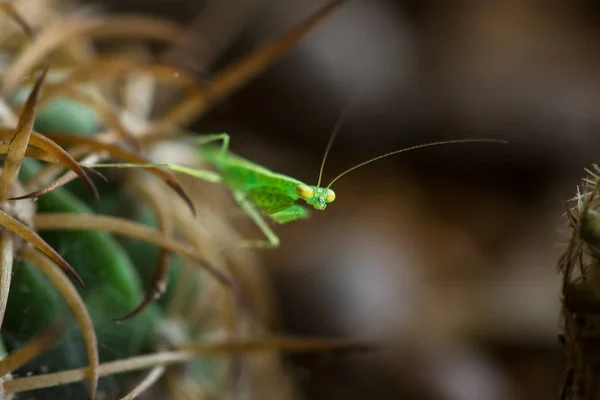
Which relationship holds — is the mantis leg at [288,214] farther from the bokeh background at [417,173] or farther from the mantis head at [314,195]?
the bokeh background at [417,173]

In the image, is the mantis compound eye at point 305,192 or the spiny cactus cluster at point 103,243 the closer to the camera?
the spiny cactus cluster at point 103,243

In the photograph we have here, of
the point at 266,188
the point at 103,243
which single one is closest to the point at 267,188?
the point at 266,188

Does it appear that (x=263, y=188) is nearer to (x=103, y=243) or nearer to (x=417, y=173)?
(x=103, y=243)

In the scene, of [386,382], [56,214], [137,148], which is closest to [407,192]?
[386,382]

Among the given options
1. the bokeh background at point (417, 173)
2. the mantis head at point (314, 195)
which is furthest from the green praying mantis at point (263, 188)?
the bokeh background at point (417, 173)


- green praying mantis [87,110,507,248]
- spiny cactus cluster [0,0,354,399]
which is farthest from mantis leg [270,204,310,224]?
spiny cactus cluster [0,0,354,399]

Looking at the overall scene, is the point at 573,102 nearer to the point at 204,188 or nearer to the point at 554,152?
the point at 554,152
